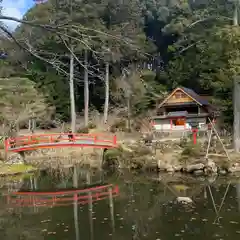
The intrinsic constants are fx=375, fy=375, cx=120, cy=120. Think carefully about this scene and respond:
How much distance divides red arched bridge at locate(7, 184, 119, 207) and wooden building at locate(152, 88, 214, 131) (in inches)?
552

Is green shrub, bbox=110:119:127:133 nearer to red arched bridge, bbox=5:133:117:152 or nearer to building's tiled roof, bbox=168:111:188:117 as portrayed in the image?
building's tiled roof, bbox=168:111:188:117

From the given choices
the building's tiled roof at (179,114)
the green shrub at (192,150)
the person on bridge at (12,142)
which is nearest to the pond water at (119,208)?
the green shrub at (192,150)

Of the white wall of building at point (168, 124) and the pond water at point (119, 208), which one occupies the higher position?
the white wall of building at point (168, 124)

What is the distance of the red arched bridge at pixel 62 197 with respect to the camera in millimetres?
→ 11039

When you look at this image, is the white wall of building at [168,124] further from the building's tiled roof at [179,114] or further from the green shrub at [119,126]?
the green shrub at [119,126]

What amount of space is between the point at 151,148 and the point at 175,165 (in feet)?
5.83

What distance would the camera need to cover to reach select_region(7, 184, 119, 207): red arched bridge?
36.2ft

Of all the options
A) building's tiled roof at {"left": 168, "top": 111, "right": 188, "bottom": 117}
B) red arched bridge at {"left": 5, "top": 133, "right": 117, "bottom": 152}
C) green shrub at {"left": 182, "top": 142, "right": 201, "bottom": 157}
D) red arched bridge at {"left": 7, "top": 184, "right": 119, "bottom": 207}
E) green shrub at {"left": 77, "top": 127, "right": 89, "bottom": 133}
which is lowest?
red arched bridge at {"left": 7, "top": 184, "right": 119, "bottom": 207}

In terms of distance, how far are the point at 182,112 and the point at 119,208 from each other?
17734 mm

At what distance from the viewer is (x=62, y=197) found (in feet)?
38.9

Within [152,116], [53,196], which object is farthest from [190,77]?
[53,196]

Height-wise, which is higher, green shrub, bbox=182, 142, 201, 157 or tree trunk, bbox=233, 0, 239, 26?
tree trunk, bbox=233, 0, 239, 26

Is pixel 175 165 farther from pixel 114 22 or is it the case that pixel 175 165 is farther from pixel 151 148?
pixel 114 22

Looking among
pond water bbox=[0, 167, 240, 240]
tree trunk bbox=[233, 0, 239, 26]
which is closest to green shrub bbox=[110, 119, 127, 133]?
pond water bbox=[0, 167, 240, 240]
